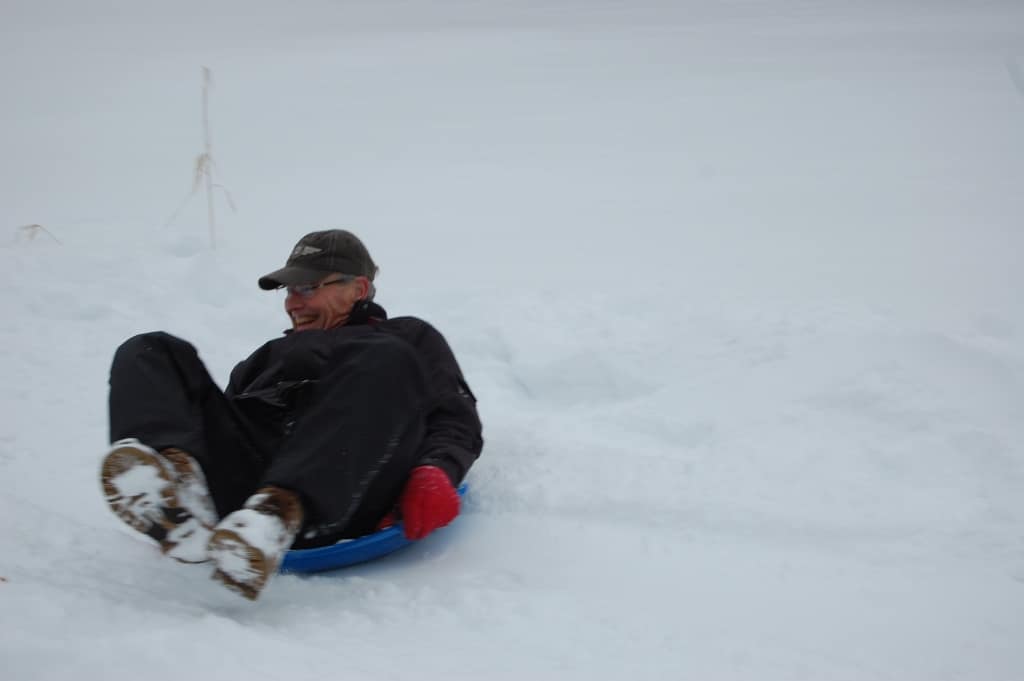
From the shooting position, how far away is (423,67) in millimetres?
10430

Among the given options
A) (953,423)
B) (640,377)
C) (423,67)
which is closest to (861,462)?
(953,423)

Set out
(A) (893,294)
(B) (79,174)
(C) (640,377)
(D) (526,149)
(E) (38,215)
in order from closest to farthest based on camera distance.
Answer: (C) (640,377), (A) (893,294), (E) (38,215), (B) (79,174), (D) (526,149)

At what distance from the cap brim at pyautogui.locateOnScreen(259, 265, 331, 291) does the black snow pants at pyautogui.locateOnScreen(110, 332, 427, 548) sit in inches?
17.4

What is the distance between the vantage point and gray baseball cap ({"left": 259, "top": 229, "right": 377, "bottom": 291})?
8.87ft

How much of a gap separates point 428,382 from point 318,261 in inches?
22.8

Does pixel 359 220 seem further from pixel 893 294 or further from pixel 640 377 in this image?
pixel 893 294

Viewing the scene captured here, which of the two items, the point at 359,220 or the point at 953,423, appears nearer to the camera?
the point at 953,423

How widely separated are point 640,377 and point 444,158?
12.5ft

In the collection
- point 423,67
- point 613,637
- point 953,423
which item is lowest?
point 613,637

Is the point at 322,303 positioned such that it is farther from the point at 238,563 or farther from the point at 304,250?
the point at 238,563

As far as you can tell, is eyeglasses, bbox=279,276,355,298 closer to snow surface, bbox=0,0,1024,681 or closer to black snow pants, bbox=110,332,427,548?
black snow pants, bbox=110,332,427,548

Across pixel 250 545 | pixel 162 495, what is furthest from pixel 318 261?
pixel 250 545

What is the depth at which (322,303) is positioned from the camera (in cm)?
275

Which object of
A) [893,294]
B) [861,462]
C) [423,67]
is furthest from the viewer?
[423,67]
